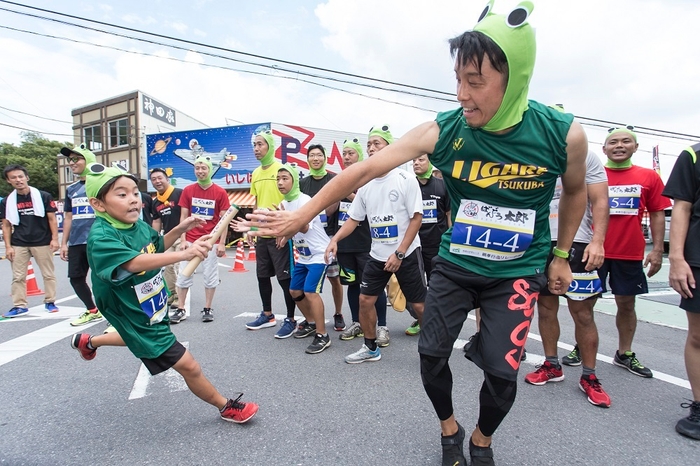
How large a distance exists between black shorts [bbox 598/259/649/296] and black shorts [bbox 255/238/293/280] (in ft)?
10.9

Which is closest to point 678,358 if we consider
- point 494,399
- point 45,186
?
point 494,399

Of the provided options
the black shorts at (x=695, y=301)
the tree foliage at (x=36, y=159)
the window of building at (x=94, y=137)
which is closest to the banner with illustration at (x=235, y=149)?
the black shorts at (x=695, y=301)

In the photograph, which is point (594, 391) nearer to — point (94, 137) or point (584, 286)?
point (584, 286)

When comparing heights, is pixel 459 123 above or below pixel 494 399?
above

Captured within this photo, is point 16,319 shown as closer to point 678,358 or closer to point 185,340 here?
point 185,340

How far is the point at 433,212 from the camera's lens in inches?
183

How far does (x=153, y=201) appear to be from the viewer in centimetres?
599

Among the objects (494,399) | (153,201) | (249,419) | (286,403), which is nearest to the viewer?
(494,399)

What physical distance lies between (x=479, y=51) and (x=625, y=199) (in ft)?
8.64

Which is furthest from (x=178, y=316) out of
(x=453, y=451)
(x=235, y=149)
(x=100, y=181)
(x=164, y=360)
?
(x=235, y=149)

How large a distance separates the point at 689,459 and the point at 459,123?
2.27 m

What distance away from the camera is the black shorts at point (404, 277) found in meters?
3.57

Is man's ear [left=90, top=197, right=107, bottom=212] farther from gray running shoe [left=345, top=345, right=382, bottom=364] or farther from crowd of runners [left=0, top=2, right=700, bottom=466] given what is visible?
gray running shoe [left=345, top=345, right=382, bottom=364]

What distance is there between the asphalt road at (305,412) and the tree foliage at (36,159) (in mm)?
48354
